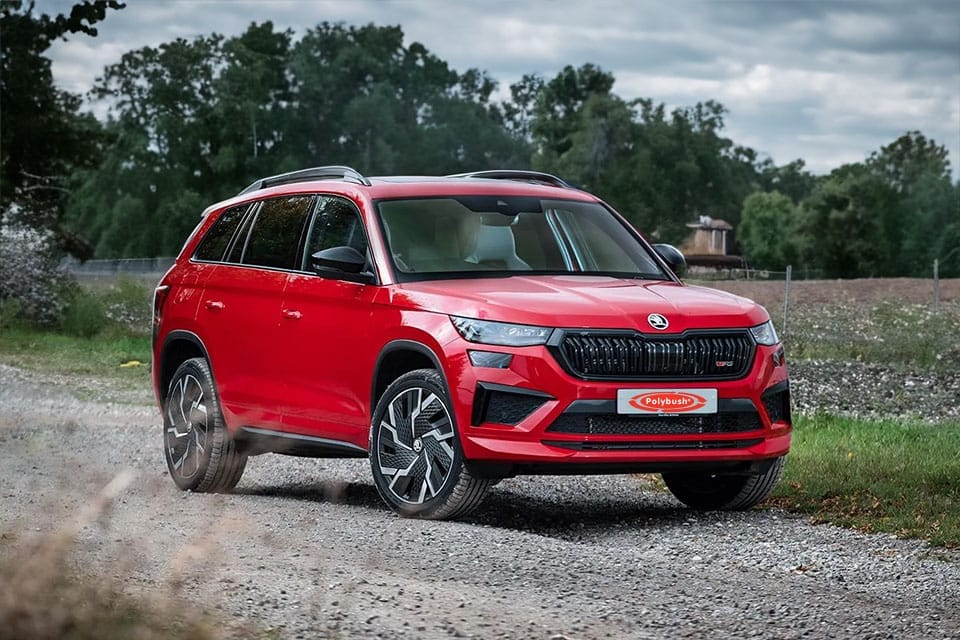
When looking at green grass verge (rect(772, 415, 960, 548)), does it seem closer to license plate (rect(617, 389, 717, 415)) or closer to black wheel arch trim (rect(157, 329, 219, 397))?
license plate (rect(617, 389, 717, 415))

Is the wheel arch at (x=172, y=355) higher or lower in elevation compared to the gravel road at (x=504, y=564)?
higher

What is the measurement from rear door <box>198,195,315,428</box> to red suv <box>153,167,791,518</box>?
2cm

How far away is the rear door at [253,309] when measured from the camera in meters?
10.1

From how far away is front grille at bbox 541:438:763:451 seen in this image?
27.6 feet

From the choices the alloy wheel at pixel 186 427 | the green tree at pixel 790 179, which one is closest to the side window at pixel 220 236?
the alloy wheel at pixel 186 427

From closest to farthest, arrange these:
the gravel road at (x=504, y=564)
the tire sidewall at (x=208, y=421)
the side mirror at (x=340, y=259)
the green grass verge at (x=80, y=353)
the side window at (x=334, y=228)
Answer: the gravel road at (x=504, y=564) → the side mirror at (x=340, y=259) → the side window at (x=334, y=228) → the tire sidewall at (x=208, y=421) → the green grass verge at (x=80, y=353)

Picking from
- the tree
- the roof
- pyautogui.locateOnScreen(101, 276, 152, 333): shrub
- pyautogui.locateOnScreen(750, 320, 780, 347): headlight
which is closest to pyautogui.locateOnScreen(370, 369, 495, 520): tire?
Answer: the roof

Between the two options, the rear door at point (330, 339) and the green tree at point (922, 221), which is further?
the green tree at point (922, 221)

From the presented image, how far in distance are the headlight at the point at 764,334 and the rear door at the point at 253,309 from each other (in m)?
2.90

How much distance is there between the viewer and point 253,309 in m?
10.3

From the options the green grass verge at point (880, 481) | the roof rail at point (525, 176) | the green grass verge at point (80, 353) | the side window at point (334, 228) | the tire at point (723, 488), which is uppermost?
the roof rail at point (525, 176)

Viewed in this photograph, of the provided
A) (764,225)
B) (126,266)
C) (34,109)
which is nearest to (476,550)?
(34,109)

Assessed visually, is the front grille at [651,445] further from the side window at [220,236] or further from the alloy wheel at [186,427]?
the side window at [220,236]

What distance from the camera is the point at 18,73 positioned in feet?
134
